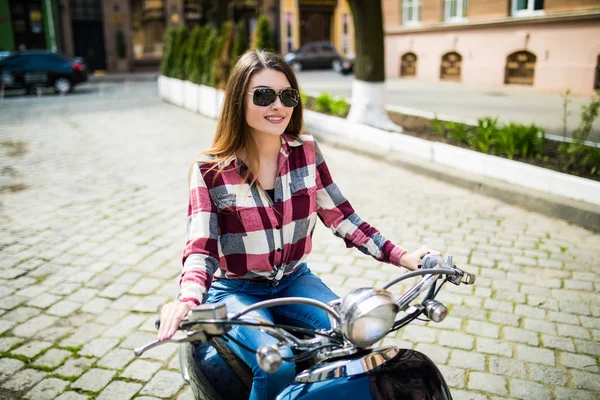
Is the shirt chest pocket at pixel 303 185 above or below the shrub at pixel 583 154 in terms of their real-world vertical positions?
above

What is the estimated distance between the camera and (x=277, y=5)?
35562 millimetres

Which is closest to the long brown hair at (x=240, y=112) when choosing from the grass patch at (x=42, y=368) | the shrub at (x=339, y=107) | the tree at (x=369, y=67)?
the grass patch at (x=42, y=368)

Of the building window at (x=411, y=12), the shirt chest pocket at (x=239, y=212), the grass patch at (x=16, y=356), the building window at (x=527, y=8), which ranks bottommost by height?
the grass patch at (x=16, y=356)

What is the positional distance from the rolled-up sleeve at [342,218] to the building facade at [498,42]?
13.8 meters

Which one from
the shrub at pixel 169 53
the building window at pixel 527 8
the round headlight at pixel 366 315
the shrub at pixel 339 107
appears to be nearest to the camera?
the round headlight at pixel 366 315

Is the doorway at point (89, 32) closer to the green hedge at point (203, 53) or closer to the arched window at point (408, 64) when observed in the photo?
the green hedge at point (203, 53)

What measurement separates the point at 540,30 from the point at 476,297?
13.5 metres

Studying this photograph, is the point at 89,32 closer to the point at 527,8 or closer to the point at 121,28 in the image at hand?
the point at 121,28

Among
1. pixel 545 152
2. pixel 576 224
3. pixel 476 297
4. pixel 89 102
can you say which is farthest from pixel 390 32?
pixel 476 297

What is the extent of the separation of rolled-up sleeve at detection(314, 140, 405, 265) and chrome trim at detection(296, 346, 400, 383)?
2.41 ft

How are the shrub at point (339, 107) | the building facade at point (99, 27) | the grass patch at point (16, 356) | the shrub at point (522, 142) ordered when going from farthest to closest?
1. the building facade at point (99, 27)
2. the shrub at point (339, 107)
3. the shrub at point (522, 142)
4. the grass patch at point (16, 356)

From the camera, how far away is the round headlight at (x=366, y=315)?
4.59 ft

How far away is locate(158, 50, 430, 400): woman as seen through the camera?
2.11 metres

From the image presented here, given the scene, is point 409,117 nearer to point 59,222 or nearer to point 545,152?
point 545,152
